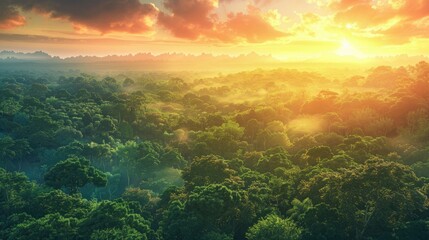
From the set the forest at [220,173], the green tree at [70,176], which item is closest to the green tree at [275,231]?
the forest at [220,173]

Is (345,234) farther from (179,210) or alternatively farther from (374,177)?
(179,210)

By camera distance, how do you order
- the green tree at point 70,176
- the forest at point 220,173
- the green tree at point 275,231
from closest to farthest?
the green tree at point 275,231
the forest at point 220,173
the green tree at point 70,176

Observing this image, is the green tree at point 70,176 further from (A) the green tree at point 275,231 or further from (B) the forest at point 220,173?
(A) the green tree at point 275,231

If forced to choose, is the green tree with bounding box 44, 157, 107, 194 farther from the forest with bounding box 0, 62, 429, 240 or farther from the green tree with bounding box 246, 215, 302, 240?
the green tree with bounding box 246, 215, 302, 240

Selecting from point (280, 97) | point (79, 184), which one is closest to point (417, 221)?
point (79, 184)

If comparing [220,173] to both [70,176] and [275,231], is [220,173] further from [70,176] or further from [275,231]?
[70,176]

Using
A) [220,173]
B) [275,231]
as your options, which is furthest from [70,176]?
[275,231]

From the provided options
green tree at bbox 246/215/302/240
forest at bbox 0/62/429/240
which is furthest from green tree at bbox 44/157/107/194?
green tree at bbox 246/215/302/240

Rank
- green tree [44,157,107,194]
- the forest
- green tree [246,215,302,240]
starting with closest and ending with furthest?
green tree [246,215,302,240], the forest, green tree [44,157,107,194]
